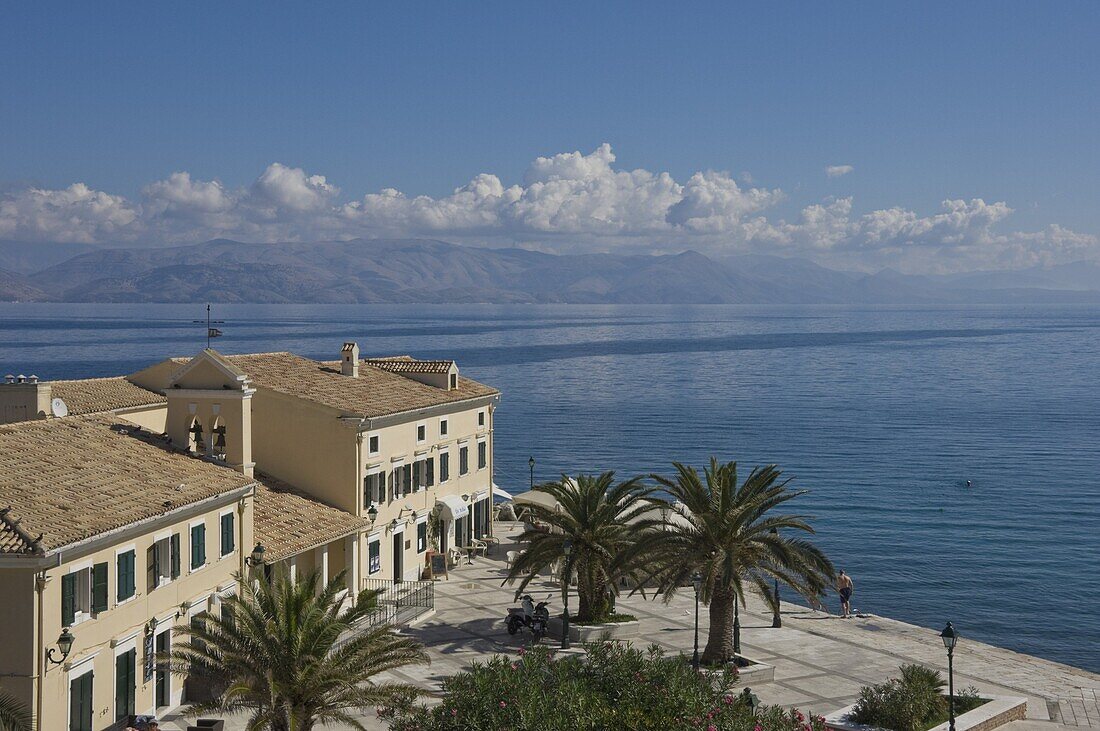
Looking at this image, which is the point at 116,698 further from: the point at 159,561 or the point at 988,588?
the point at 988,588

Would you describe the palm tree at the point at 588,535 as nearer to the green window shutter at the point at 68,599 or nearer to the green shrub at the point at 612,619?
the green shrub at the point at 612,619

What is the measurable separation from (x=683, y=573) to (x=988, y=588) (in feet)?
86.7

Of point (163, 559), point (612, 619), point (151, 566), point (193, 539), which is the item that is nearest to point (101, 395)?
point (193, 539)

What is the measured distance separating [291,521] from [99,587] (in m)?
11.3

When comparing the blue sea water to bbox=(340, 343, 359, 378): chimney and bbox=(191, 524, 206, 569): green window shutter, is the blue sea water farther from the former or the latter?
bbox=(191, 524, 206, 569): green window shutter

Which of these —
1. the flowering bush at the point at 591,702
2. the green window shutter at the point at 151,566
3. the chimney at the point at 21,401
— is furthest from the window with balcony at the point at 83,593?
the chimney at the point at 21,401

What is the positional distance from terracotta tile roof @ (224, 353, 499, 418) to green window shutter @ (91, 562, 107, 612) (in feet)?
44.7

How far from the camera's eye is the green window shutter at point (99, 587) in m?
22.2

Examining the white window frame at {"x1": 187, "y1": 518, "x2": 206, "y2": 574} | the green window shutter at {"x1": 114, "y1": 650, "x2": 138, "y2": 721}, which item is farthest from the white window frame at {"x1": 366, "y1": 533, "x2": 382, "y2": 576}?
the green window shutter at {"x1": 114, "y1": 650, "x2": 138, "y2": 721}

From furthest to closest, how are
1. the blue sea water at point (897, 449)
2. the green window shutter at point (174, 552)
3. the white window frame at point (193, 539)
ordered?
the blue sea water at point (897, 449) → the white window frame at point (193, 539) → the green window shutter at point (174, 552)

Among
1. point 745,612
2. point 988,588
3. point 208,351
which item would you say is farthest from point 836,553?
point 208,351

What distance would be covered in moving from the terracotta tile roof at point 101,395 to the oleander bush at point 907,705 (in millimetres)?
25448

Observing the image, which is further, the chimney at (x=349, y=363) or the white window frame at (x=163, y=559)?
the chimney at (x=349, y=363)

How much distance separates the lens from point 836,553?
184 feet
